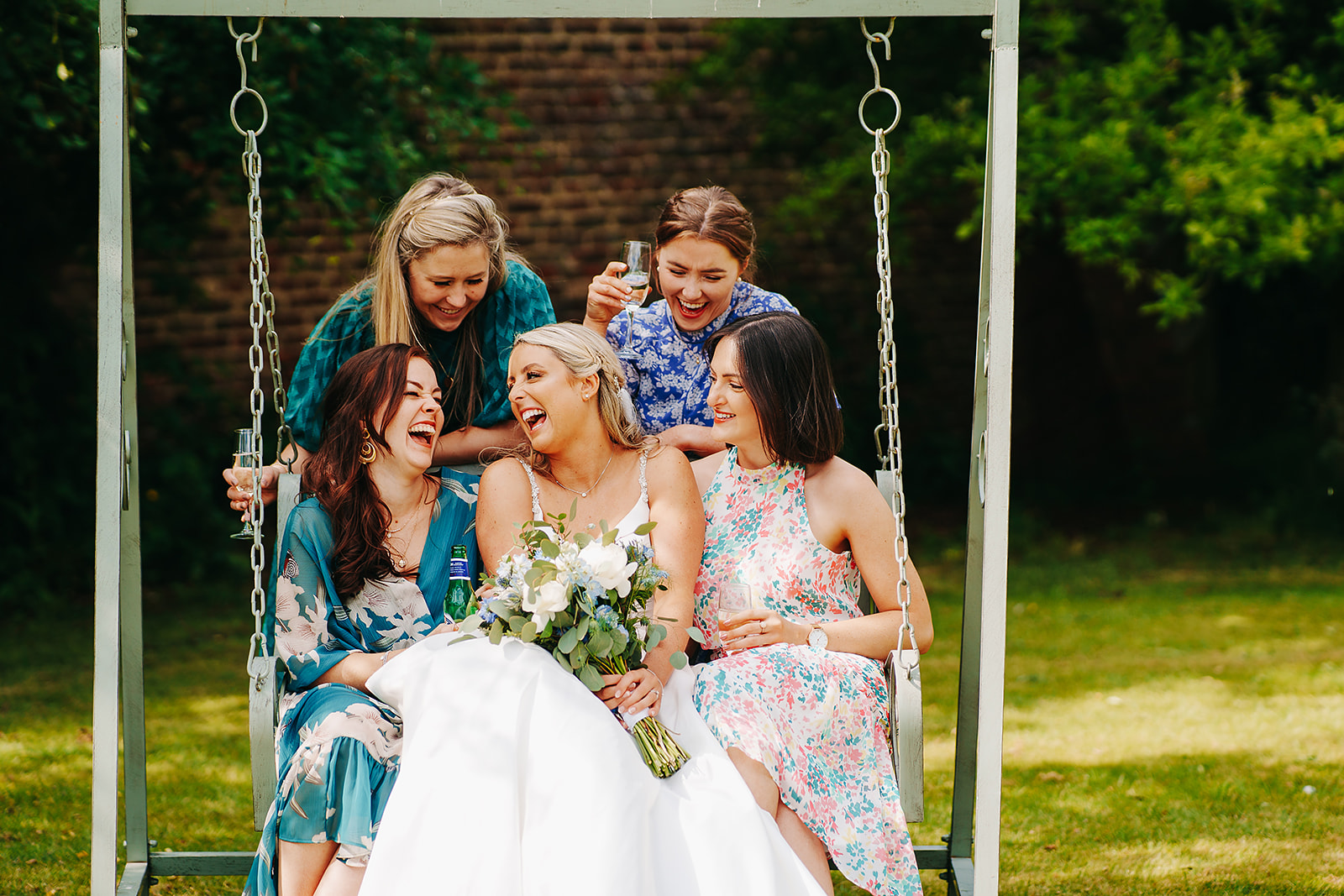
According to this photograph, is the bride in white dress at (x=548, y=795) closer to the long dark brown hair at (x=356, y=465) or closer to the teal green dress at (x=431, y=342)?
the long dark brown hair at (x=356, y=465)

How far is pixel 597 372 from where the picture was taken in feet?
10.7

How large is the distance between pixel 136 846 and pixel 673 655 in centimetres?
156

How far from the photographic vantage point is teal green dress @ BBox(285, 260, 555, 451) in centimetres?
363

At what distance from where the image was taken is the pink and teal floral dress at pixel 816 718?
287cm

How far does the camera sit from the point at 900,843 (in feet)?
9.50

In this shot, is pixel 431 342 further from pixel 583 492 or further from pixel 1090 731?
pixel 1090 731

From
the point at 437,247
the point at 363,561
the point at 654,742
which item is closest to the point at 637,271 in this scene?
the point at 437,247

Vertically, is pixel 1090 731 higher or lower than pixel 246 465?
lower

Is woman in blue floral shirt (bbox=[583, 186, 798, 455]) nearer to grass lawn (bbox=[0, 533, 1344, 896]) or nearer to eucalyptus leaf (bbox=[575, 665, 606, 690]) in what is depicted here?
eucalyptus leaf (bbox=[575, 665, 606, 690])

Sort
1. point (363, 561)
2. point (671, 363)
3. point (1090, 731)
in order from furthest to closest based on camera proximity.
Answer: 1. point (1090, 731)
2. point (671, 363)
3. point (363, 561)

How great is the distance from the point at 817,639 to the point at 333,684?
1123mm

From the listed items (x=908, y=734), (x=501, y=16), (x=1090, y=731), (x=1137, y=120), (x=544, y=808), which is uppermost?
(x=1137, y=120)

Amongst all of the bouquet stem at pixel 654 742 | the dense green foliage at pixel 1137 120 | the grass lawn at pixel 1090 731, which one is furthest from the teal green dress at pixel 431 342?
the dense green foliage at pixel 1137 120

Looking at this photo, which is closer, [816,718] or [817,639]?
[816,718]
